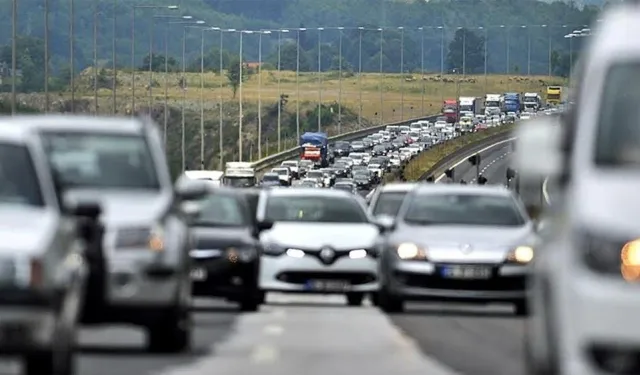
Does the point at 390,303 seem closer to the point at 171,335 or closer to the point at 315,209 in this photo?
the point at 315,209

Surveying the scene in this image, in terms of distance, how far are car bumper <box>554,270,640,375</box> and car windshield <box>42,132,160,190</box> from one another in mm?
8782

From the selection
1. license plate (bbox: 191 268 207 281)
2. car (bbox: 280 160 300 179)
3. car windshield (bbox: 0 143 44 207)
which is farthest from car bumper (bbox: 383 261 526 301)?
car (bbox: 280 160 300 179)

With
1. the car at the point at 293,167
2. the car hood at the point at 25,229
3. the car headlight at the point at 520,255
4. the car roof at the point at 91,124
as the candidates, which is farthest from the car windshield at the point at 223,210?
the car at the point at 293,167

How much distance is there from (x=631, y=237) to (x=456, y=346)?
10612mm

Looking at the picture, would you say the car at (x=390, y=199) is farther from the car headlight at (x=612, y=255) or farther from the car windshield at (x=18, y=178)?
the car headlight at (x=612, y=255)

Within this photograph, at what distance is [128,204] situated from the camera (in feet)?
68.5

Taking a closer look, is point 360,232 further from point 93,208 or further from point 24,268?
point 24,268

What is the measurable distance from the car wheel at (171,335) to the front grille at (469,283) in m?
7.61

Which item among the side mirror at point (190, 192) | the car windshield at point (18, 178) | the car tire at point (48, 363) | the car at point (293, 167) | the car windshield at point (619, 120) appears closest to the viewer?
the car windshield at point (619, 120)

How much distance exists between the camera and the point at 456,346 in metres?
23.6

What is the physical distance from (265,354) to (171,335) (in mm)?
871

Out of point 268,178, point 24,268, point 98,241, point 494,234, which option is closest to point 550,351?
point 24,268

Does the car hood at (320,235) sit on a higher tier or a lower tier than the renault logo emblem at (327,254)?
higher

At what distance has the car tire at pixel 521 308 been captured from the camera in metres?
29.7
